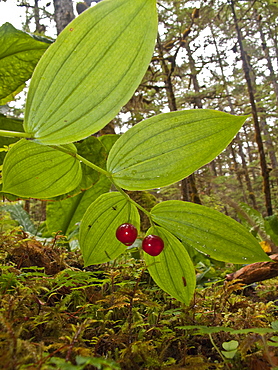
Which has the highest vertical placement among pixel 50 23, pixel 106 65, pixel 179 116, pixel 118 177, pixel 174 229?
pixel 50 23

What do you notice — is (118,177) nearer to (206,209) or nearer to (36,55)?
(206,209)

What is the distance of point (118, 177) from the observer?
680 millimetres

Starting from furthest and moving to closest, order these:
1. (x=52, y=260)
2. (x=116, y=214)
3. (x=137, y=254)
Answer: (x=137, y=254)
(x=52, y=260)
(x=116, y=214)

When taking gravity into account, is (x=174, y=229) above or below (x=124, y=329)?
above

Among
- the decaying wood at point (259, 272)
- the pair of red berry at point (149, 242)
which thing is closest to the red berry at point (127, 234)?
the pair of red berry at point (149, 242)

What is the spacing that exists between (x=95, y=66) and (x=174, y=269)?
54 cm

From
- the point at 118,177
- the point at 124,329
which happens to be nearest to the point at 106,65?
the point at 118,177

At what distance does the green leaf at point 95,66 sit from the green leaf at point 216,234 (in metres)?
0.31

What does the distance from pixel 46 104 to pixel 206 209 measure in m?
0.44

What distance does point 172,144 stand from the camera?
0.63 metres

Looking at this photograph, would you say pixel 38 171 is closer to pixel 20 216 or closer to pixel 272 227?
pixel 20 216

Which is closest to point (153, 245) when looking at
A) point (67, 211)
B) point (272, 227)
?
point (67, 211)

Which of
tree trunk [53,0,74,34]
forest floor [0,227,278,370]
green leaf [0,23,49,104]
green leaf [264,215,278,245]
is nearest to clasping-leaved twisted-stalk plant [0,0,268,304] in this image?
forest floor [0,227,278,370]

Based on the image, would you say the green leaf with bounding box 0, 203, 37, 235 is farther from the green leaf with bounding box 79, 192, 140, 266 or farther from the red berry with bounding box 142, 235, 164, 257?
the red berry with bounding box 142, 235, 164, 257
